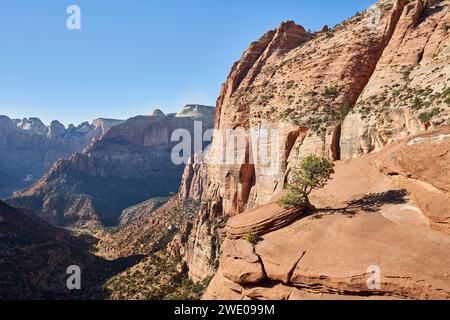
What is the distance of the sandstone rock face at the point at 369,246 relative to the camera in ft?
56.1

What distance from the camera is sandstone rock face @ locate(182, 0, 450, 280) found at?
40.2 metres

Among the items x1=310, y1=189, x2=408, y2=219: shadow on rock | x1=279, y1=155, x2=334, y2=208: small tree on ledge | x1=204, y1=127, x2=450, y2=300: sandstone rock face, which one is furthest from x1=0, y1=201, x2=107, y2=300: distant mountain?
x1=310, y1=189, x2=408, y2=219: shadow on rock

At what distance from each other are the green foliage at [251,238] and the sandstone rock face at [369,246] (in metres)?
0.47

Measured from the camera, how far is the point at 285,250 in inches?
874

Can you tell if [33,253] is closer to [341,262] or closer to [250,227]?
[250,227]

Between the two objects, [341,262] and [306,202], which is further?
[306,202]

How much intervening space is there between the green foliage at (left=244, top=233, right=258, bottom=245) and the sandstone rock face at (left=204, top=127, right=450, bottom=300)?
1.53 ft

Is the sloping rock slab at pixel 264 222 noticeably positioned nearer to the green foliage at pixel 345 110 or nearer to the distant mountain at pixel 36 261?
the green foliage at pixel 345 110

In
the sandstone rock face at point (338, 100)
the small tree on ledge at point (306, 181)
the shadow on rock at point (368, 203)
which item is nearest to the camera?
the shadow on rock at point (368, 203)

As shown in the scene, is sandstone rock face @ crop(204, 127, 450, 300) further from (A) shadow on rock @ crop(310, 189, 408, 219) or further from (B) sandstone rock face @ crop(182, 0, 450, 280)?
(B) sandstone rock face @ crop(182, 0, 450, 280)

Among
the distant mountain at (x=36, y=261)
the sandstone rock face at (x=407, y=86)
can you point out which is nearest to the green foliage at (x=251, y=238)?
the sandstone rock face at (x=407, y=86)

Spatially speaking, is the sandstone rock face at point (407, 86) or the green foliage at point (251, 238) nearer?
the green foliage at point (251, 238)

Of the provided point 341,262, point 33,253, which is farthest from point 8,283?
point 341,262
